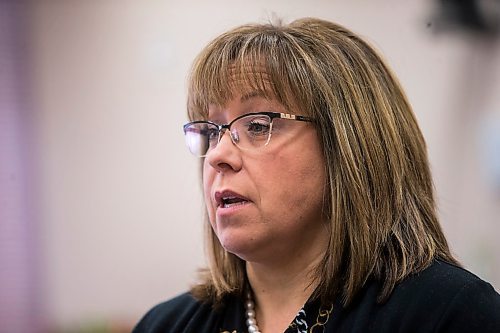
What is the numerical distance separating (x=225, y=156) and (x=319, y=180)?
0.18 meters

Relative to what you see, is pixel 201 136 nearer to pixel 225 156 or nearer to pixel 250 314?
pixel 225 156

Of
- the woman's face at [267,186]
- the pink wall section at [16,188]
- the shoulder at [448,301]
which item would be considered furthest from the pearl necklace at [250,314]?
the pink wall section at [16,188]

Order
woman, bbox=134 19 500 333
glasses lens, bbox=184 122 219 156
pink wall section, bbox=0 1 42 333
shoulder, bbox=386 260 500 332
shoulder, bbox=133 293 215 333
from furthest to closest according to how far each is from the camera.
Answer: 1. pink wall section, bbox=0 1 42 333
2. shoulder, bbox=133 293 215 333
3. glasses lens, bbox=184 122 219 156
4. woman, bbox=134 19 500 333
5. shoulder, bbox=386 260 500 332

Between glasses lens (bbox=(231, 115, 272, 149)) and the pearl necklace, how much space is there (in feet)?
1.13

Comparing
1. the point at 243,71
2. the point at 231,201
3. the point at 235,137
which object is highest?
the point at 243,71

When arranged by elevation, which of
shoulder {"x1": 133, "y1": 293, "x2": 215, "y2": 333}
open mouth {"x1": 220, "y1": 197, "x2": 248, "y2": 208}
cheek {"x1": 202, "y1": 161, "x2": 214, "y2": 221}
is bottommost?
shoulder {"x1": 133, "y1": 293, "x2": 215, "y2": 333}

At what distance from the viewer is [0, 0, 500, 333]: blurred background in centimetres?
231

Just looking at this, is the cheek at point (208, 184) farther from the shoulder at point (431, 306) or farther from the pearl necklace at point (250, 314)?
the shoulder at point (431, 306)

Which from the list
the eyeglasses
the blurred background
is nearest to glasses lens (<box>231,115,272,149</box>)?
the eyeglasses

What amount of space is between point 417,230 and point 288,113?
1.03ft

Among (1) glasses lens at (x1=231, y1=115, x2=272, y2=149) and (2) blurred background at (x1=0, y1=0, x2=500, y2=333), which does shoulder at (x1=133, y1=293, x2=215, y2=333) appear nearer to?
(1) glasses lens at (x1=231, y1=115, x2=272, y2=149)

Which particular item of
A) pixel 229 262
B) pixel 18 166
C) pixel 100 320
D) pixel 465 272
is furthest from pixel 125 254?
pixel 465 272

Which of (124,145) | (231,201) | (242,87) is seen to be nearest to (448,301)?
(231,201)

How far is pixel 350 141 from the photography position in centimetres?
111
